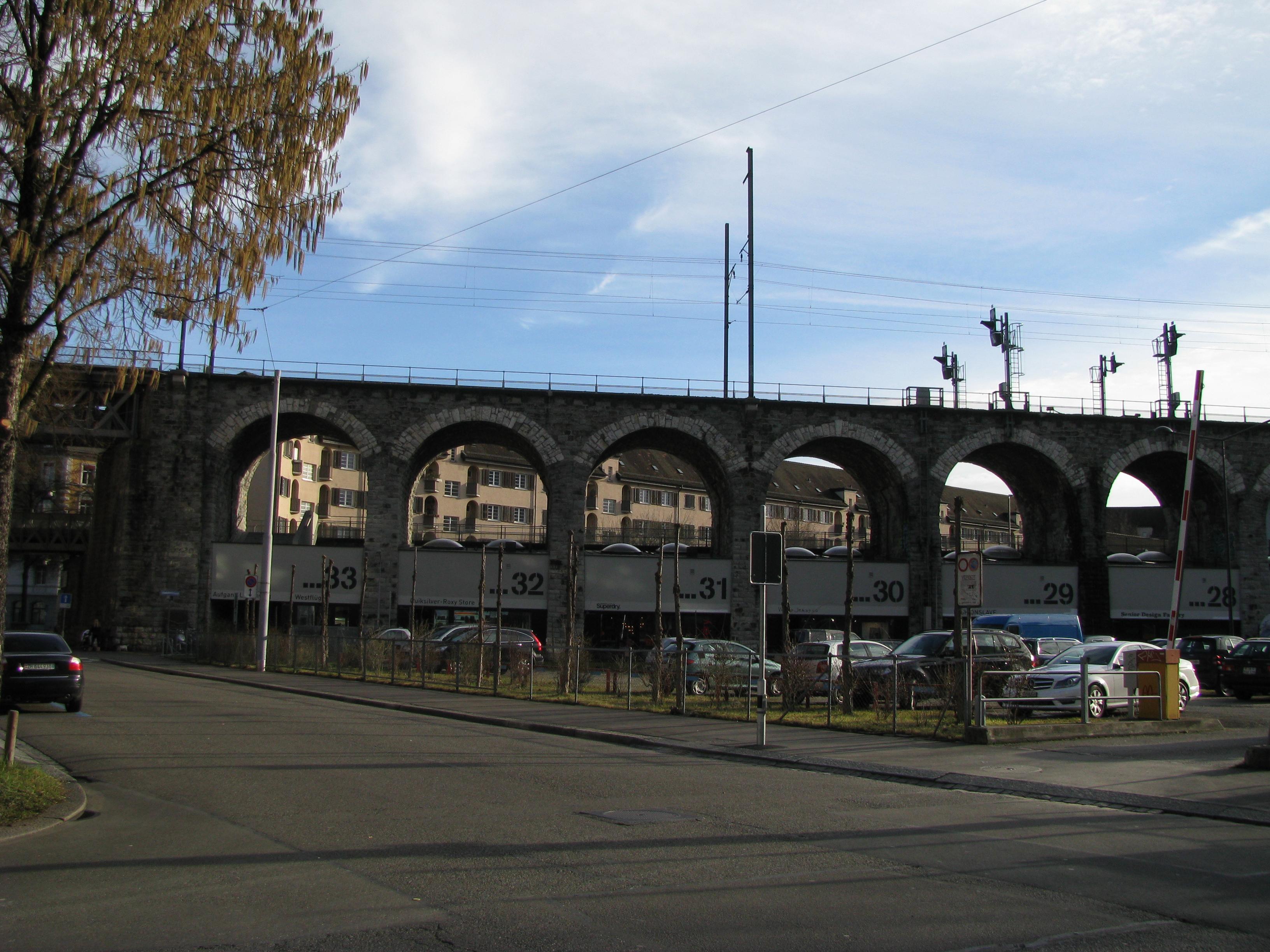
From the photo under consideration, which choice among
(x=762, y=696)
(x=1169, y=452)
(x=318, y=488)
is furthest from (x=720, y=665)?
(x=318, y=488)

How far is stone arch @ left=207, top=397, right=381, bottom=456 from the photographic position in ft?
153

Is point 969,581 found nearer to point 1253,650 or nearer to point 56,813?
point 56,813

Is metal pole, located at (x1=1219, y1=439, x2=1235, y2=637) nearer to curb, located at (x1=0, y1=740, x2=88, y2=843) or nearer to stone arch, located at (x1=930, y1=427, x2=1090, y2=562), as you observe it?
stone arch, located at (x1=930, y1=427, x2=1090, y2=562)

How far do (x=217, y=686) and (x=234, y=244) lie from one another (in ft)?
62.9

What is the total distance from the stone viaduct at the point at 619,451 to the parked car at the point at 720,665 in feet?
72.7

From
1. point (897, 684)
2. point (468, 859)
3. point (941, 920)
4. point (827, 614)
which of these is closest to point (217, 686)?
point (897, 684)

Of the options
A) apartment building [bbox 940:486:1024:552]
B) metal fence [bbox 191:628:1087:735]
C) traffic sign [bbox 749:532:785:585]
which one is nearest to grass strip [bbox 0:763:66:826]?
metal fence [bbox 191:628:1087:735]

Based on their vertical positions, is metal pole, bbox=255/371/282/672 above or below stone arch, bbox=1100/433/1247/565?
below

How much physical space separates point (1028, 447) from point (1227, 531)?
946 centimetres

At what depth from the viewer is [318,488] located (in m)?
84.6

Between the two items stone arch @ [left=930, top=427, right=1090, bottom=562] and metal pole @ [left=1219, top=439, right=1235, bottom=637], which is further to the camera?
stone arch @ [left=930, top=427, right=1090, bottom=562]

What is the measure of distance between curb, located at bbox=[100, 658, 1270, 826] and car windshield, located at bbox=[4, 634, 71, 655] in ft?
20.3

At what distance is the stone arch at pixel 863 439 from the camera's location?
49.6 m

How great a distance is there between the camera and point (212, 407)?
46.7 metres
